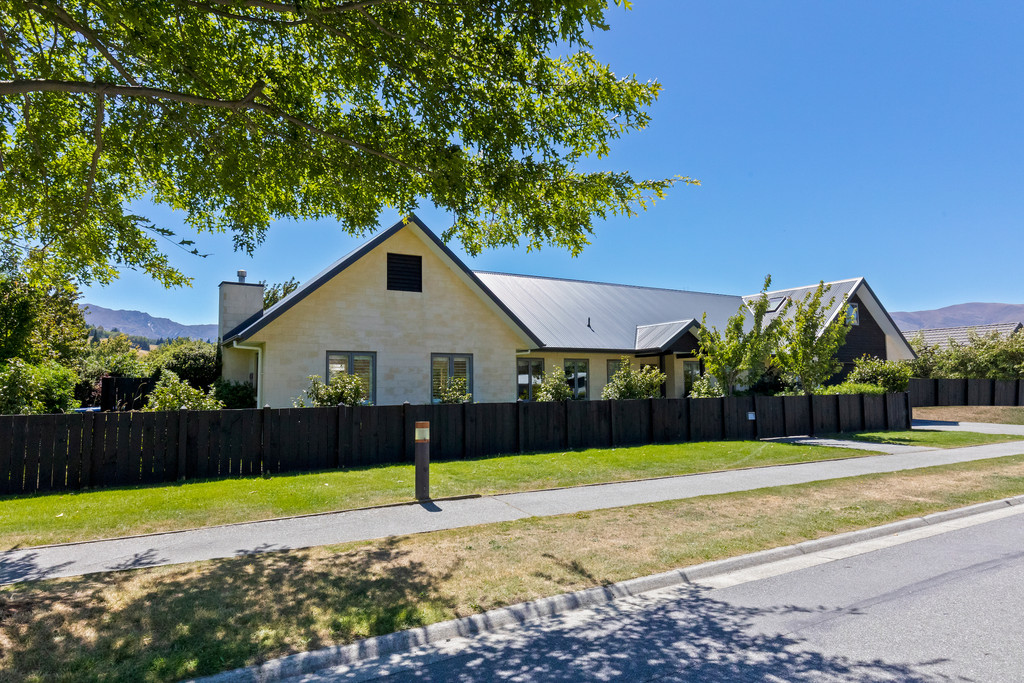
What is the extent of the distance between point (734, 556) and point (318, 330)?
14.1m

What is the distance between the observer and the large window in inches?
964

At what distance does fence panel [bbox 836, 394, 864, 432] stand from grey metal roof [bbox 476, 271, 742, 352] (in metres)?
7.88

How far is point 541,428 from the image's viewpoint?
1577cm

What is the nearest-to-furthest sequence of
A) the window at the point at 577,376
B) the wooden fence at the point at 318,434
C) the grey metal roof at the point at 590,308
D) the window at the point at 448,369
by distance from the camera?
1. the wooden fence at the point at 318,434
2. the window at the point at 448,369
3. the grey metal roof at the point at 590,308
4. the window at the point at 577,376

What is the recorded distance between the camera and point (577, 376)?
24750mm

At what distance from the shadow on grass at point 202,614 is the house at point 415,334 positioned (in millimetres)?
9633

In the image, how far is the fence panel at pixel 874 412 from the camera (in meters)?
21.7

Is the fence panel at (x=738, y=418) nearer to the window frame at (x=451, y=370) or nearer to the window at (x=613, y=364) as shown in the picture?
the window at (x=613, y=364)

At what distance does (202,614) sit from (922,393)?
1561 inches

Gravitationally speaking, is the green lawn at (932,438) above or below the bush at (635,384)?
below

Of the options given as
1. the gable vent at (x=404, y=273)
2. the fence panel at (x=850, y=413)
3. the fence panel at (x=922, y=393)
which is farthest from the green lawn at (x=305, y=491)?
the fence panel at (x=922, y=393)

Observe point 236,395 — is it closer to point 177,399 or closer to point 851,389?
point 177,399

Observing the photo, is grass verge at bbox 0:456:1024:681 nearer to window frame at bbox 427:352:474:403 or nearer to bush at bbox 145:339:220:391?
window frame at bbox 427:352:474:403

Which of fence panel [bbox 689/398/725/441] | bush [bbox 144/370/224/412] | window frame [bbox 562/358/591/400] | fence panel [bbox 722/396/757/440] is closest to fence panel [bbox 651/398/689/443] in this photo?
fence panel [bbox 689/398/725/441]
